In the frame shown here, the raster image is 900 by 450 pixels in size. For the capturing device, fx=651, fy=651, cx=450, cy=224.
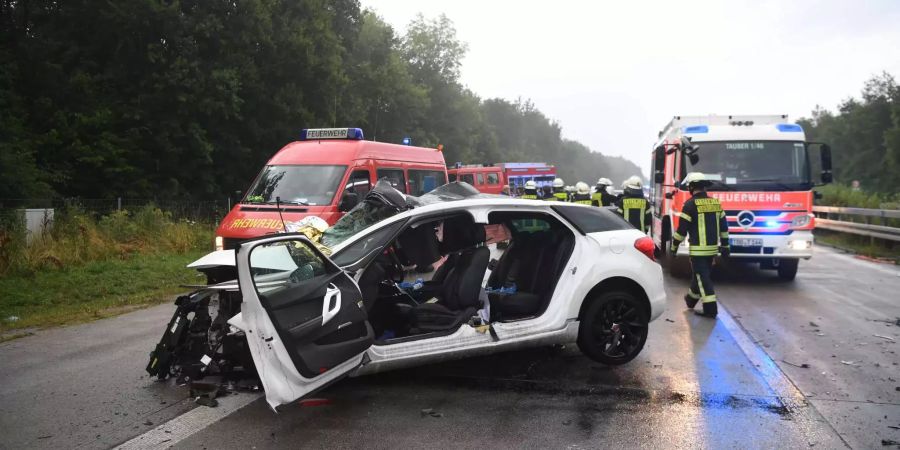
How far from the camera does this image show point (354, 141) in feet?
35.8

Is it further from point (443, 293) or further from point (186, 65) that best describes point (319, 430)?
point (186, 65)

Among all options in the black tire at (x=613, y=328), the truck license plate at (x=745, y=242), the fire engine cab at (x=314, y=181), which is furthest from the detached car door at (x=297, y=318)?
the truck license plate at (x=745, y=242)

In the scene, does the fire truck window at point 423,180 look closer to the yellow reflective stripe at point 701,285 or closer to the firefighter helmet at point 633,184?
the firefighter helmet at point 633,184

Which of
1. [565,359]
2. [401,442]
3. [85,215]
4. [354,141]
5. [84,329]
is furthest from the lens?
[85,215]

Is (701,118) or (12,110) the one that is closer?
(701,118)

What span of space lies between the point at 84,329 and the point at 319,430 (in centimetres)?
468

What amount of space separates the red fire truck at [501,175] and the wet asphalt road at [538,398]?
17725 mm

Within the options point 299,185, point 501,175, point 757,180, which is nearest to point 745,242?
point 757,180

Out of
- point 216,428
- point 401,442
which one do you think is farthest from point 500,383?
point 216,428

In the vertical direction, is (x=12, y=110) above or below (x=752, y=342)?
above

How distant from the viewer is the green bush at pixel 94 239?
10.6 metres

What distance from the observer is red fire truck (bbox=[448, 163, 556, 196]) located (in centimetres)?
2542

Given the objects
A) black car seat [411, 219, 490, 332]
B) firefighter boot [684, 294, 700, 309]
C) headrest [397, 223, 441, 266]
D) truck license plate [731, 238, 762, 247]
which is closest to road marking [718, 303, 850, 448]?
firefighter boot [684, 294, 700, 309]

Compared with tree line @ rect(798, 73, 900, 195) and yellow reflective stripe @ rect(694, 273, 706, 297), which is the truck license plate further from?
tree line @ rect(798, 73, 900, 195)
